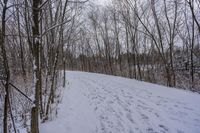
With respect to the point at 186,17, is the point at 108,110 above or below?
below

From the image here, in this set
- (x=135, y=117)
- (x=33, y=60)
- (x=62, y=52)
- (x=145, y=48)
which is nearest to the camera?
(x=33, y=60)

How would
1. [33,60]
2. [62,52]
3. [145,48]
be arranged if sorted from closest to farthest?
[33,60] < [62,52] < [145,48]

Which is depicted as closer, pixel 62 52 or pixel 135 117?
pixel 135 117

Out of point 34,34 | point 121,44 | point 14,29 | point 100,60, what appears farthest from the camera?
point 100,60

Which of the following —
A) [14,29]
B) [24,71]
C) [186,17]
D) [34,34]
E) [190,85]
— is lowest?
[190,85]

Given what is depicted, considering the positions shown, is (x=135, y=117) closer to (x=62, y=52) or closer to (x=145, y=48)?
(x=62, y=52)

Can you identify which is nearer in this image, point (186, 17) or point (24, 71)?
point (24, 71)

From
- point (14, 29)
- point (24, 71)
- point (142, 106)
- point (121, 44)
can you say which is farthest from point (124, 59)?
point (142, 106)

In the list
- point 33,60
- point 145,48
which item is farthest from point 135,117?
point 145,48

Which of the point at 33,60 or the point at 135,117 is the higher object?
the point at 33,60

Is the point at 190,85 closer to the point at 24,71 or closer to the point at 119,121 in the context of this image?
the point at 119,121

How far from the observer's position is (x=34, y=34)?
11.3 ft

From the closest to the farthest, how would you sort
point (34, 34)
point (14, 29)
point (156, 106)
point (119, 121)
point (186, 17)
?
1. point (34, 34)
2. point (119, 121)
3. point (156, 106)
4. point (14, 29)
5. point (186, 17)

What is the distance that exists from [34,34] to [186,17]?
16503 mm
